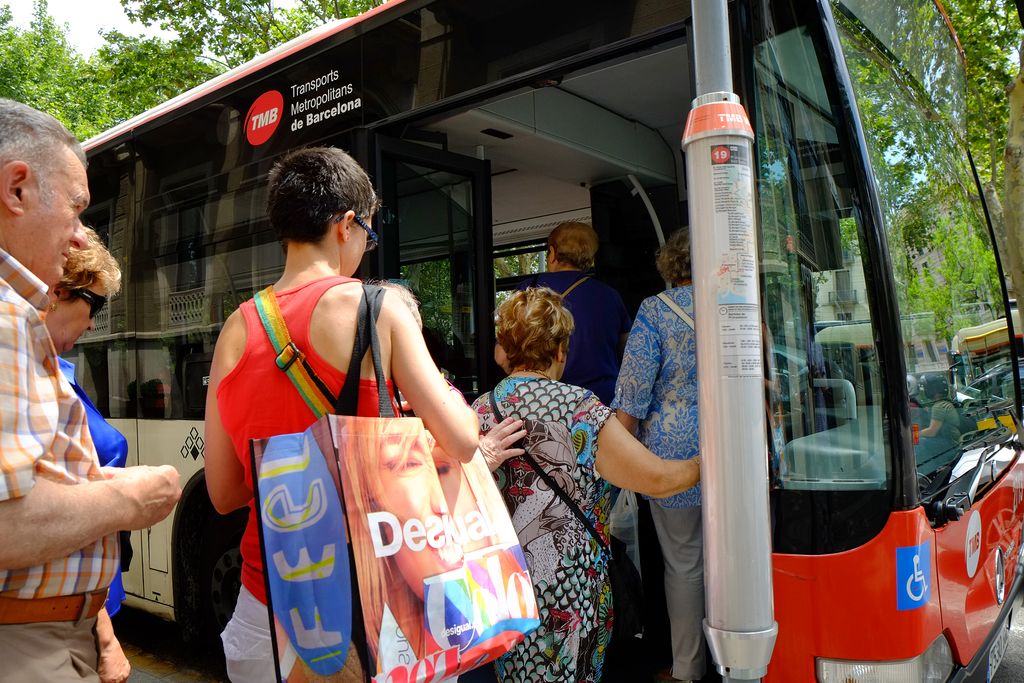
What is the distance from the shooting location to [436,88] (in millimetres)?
3086

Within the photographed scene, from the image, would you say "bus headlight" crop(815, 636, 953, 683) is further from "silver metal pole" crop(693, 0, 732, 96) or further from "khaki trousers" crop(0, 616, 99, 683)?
"khaki trousers" crop(0, 616, 99, 683)

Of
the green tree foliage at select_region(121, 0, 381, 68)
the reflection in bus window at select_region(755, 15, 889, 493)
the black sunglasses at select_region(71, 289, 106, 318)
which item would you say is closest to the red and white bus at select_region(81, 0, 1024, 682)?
the reflection in bus window at select_region(755, 15, 889, 493)

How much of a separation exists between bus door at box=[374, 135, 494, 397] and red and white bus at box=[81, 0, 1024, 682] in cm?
1

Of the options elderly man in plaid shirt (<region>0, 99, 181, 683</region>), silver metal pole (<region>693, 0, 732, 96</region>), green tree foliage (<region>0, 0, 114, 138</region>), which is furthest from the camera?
green tree foliage (<region>0, 0, 114, 138</region>)

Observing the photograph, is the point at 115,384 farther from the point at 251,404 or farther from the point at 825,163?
the point at 825,163

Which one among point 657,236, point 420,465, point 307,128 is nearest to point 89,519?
point 420,465

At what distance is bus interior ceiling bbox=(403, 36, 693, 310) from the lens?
404 cm

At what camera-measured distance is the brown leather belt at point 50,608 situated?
4.17 feet

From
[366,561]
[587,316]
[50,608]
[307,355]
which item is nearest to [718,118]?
[307,355]

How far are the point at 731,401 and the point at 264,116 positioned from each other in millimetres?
3020

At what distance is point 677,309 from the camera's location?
287cm

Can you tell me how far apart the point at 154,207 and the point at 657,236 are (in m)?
2.92

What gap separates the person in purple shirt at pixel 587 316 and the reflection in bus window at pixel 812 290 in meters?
1.57

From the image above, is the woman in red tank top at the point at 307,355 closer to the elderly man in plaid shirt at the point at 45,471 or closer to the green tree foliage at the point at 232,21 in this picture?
the elderly man in plaid shirt at the point at 45,471
